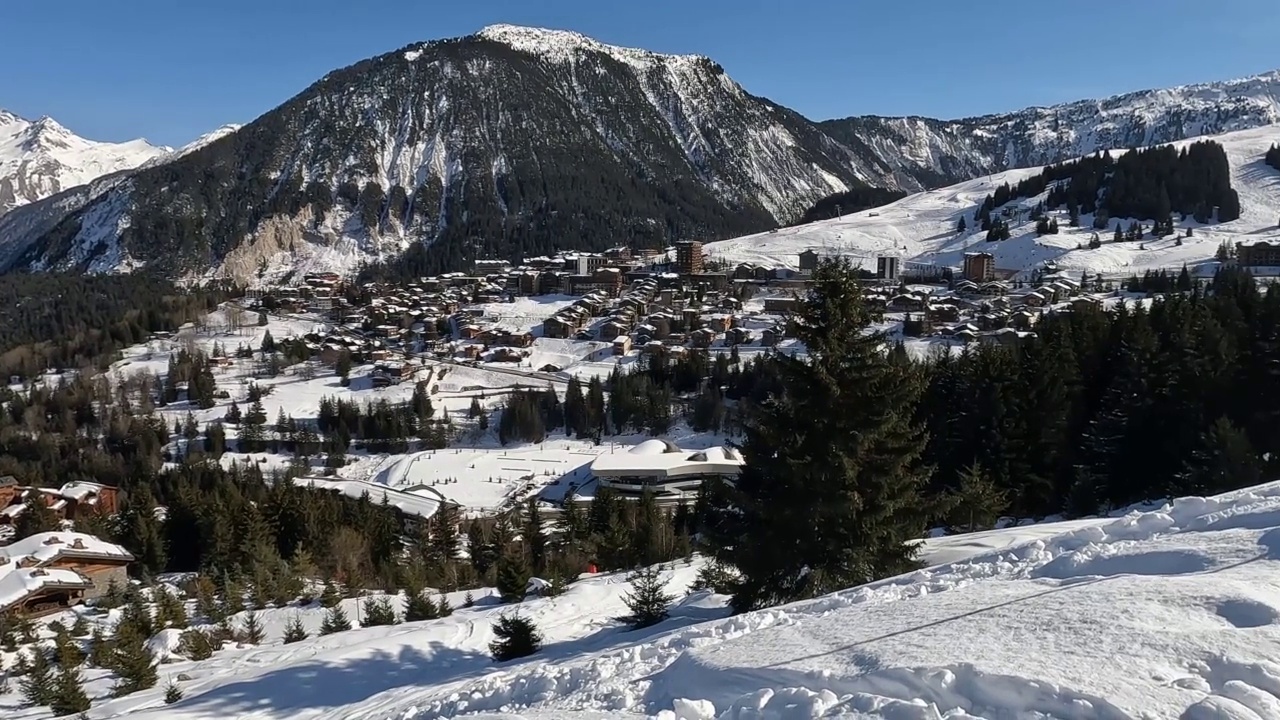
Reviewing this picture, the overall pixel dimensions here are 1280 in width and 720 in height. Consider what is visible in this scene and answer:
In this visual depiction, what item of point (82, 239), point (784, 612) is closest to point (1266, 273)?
point (784, 612)

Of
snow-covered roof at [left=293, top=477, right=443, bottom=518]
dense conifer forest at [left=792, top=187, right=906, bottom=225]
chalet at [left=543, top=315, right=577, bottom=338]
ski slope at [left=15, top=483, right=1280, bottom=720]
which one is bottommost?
snow-covered roof at [left=293, top=477, right=443, bottom=518]

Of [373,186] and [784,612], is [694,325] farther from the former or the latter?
[373,186]

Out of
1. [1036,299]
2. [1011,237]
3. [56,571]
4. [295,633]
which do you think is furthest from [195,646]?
[1011,237]

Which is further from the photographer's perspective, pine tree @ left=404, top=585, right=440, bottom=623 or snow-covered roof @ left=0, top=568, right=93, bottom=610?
snow-covered roof @ left=0, top=568, right=93, bottom=610

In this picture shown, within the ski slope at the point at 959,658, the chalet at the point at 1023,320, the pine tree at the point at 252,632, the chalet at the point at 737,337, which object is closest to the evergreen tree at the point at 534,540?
the pine tree at the point at 252,632

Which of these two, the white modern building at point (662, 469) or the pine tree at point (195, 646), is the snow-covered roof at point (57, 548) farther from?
the white modern building at point (662, 469)

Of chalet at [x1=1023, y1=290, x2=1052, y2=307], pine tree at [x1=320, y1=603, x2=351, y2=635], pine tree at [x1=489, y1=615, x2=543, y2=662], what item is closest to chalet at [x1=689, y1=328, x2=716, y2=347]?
chalet at [x1=1023, y1=290, x2=1052, y2=307]

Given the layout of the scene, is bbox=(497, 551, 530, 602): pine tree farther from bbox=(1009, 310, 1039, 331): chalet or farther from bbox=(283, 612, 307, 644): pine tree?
bbox=(1009, 310, 1039, 331): chalet
